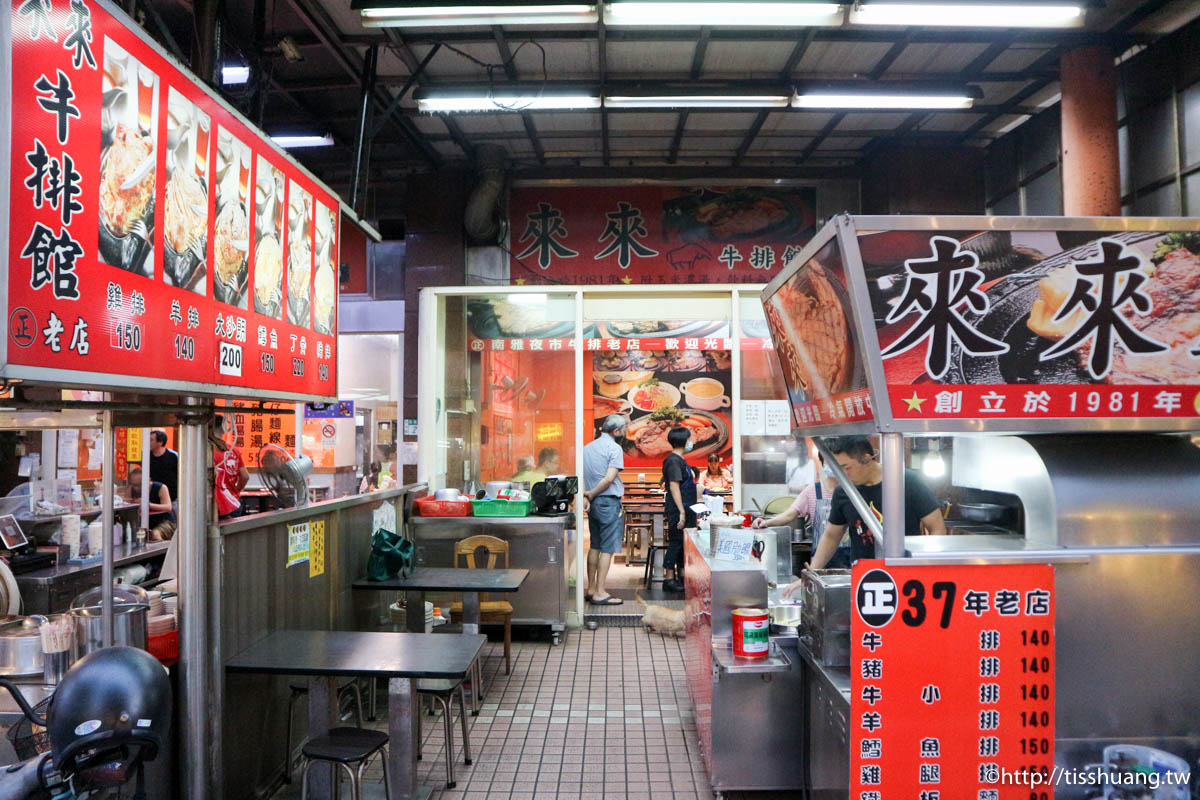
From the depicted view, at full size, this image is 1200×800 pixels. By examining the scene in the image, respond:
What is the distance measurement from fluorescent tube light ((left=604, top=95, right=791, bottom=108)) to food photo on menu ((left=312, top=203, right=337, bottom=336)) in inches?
128

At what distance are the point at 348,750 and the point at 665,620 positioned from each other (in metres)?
4.67

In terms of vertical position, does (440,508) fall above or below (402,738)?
above

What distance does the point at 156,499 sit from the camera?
331 inches

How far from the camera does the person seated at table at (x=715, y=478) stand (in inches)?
380

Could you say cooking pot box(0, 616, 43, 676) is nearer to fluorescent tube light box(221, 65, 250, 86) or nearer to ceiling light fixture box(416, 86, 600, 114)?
fluorescent tube light box(221, 65, 250, 86)

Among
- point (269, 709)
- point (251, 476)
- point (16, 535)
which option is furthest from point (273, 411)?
point (251, 476)

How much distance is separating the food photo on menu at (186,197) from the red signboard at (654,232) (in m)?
6.55

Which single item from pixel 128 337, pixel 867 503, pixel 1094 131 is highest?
pixel 1094 131

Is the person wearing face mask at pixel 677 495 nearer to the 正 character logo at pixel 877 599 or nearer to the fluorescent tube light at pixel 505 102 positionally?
the fluorescent tube light at pixel 505 102

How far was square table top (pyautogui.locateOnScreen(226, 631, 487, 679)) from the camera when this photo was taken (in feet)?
12.2

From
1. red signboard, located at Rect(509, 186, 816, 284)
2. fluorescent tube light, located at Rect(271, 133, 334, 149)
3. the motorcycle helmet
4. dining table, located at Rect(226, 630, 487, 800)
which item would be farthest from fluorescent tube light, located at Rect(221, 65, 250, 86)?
the motorcycle helmet

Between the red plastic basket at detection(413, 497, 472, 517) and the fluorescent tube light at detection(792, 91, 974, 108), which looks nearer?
the fluorescent tube light at detection(792, 91, 974, 108)

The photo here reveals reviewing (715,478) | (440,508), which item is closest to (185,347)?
(440,508)

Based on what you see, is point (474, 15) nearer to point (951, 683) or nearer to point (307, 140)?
point (307, 140)
